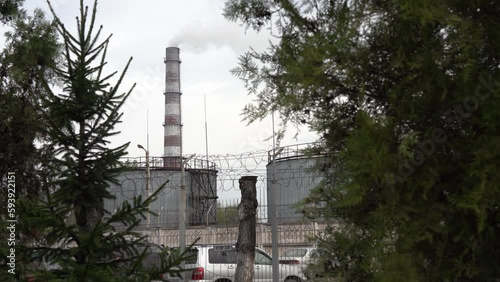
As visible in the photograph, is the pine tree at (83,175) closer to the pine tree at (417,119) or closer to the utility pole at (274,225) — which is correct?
the pine tree at (417,119)

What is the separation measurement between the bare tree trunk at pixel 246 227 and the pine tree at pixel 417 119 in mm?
6152

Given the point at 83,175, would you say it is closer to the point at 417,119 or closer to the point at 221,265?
the point at 417,119

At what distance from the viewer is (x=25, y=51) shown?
6996mm

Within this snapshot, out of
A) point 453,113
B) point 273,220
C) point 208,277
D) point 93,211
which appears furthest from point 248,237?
point 453,113

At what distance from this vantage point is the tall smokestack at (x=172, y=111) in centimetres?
3672

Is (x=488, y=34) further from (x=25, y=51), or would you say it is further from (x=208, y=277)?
(x=208, y=277)

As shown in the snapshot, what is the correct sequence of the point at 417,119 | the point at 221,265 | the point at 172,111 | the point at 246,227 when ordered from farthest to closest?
1. the point at 172,111
2. the point at 221,265
3. the point at 246,227
4. the point at 417,119

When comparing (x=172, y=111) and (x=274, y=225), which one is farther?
(x=172, y=111)

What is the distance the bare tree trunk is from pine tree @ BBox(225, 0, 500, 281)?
6152 mm

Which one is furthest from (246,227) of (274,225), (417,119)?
(417,119)

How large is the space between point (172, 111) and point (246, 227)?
28129 millimetres

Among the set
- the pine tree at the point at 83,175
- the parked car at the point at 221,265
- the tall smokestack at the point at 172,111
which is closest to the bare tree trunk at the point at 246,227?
the parked car at the point at 221,265

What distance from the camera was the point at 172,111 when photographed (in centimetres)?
3669

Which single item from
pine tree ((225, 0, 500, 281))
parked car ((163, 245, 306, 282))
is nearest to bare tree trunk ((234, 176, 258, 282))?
parked car ((163, 245, 306, 282))
